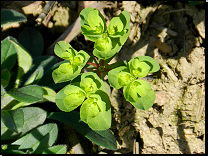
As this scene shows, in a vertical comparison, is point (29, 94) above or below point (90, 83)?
below

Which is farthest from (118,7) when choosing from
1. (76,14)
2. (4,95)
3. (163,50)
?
(4,95)

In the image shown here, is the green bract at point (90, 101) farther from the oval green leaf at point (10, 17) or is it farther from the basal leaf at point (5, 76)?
the oval green leaf at point (10, 17)

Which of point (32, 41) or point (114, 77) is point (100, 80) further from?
point (32, 41)

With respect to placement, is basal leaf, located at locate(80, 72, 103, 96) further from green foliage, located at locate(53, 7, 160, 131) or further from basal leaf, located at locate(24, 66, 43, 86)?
basal leaf, located at locate(24, 66, 43, 86)

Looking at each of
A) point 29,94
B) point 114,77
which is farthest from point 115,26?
point 29,94

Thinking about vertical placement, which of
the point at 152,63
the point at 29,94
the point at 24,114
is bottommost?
the point at 24,114

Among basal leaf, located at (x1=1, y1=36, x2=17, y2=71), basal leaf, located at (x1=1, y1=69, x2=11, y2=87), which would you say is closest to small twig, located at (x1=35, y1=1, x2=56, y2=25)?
basal leaf, located at (x1=1, y1=36, x2=17, y2=71)
